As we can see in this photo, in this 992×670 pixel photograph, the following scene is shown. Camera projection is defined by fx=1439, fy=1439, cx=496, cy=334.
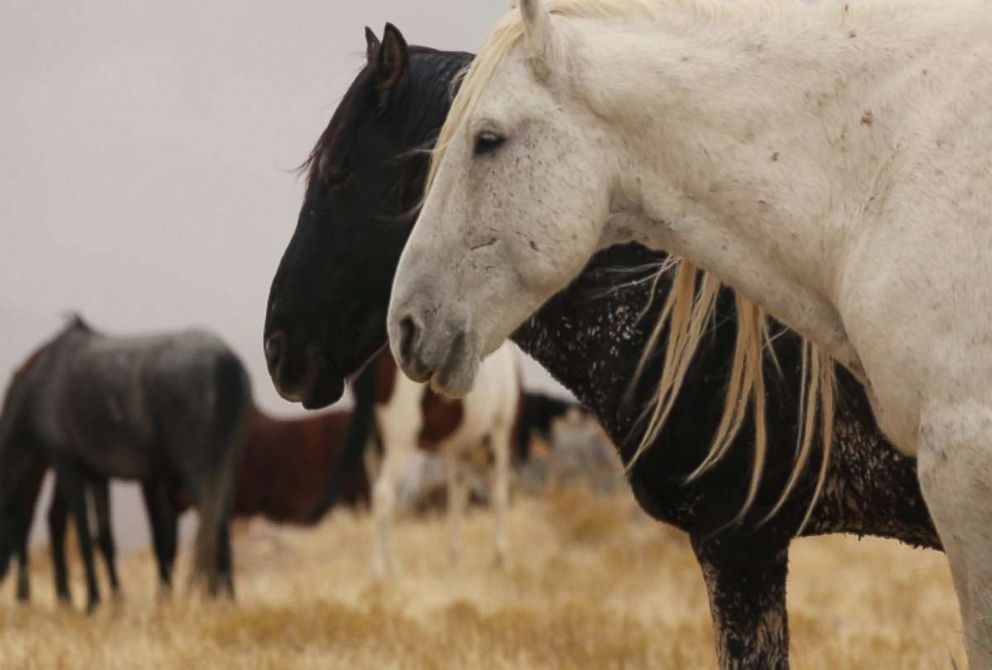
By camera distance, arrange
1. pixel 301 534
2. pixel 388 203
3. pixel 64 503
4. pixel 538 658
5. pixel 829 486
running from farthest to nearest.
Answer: pixel 301 534 → pixel 64 503 → pixel 538 658 → pixel 388 203 → pixel 829 486

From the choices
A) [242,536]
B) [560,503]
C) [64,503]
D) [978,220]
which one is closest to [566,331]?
[978,220]

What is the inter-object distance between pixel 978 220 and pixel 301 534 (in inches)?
448

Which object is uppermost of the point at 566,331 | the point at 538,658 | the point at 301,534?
the point at 566,331

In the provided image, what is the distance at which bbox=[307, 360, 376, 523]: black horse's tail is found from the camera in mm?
8258

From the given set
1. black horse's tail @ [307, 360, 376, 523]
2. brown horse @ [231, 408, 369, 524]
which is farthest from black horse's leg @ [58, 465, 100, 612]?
brown horse @ [231, 408, 369, 524]

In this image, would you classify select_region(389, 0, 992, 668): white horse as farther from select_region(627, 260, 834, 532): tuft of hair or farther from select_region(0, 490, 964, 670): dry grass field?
select_region(0, 490, 964, 670): dry grass field

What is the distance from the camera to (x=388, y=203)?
328 cm

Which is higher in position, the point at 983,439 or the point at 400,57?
the point at 400,57

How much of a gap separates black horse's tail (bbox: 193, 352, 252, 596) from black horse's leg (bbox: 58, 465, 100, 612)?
86 centimetres

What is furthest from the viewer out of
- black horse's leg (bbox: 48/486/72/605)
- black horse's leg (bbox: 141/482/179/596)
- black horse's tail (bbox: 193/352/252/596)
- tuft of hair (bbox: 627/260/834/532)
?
black horse's leg (bbox: 48/486/72/605)

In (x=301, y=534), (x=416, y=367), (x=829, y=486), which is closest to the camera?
(x=416, y=367)

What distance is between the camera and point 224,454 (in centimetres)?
764

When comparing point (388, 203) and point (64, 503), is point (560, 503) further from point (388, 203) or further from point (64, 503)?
point (388, 203)

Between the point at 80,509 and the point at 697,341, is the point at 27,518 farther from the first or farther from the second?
the point at 697,341
